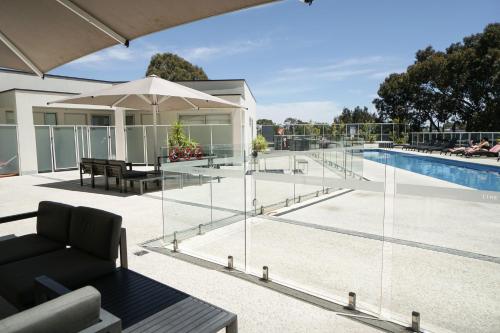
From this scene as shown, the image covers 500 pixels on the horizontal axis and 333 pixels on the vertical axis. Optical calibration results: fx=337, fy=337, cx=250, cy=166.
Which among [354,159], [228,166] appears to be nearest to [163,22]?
[228,166]

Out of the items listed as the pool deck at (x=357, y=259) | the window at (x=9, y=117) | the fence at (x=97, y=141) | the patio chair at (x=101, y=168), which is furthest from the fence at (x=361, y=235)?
the window at (x=9, y=117)

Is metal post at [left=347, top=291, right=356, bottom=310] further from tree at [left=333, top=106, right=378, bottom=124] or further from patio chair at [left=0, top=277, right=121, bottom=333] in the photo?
tree at [left=333, top=106, right=378, bottom=124]

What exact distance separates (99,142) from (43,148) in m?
2.36

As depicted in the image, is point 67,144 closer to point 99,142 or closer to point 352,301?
point 99,142

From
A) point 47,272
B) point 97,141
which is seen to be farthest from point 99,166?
point 47,272

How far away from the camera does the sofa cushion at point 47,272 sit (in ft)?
7.98

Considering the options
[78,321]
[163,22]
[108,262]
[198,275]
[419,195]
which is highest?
[163,22]

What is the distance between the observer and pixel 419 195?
9.48 ft

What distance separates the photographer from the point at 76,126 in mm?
14625

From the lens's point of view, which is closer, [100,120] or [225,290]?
[225,290]

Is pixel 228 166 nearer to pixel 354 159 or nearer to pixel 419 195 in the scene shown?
pixel 419 195

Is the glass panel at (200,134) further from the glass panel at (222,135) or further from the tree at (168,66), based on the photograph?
the tree at (168,66)

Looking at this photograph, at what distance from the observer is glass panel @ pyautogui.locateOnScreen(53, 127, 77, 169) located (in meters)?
14.3

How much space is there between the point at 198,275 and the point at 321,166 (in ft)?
12.2
